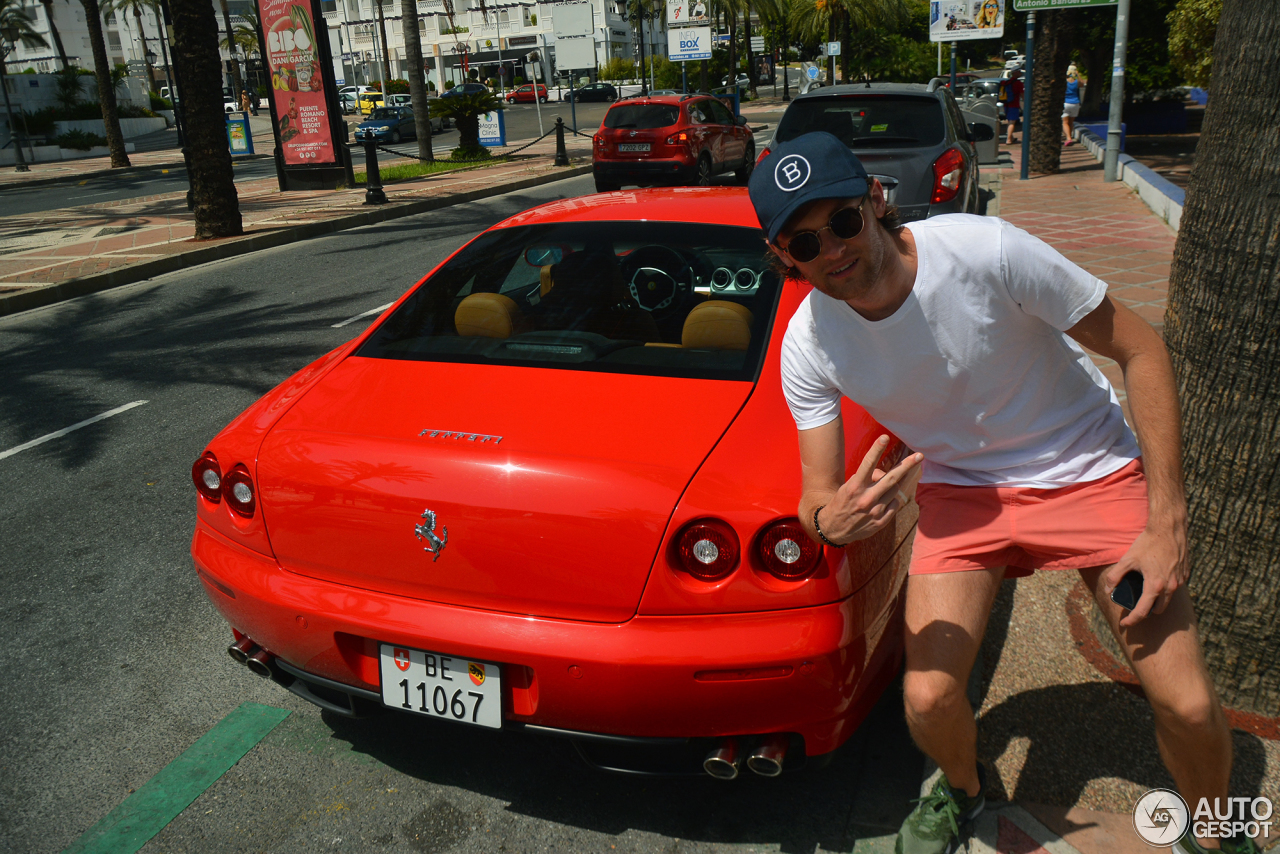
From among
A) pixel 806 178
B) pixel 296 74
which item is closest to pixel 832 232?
pixel 806 178

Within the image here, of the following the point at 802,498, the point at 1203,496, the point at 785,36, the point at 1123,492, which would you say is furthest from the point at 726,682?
the point at 785,36

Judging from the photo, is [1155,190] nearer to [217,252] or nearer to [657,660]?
[217,252]

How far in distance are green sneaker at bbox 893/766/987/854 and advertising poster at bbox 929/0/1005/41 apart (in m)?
21.0

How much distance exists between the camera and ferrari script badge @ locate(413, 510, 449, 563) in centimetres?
229

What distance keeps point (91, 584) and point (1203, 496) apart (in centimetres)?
401

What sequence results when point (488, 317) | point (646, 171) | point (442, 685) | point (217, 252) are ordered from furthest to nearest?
point (646, 171), point (217, 252), point (488, 317), point (442, 685)

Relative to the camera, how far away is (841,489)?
1.98 meters

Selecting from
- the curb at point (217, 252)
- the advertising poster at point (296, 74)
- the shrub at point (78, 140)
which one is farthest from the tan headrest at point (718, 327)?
the shrub at point (78, 140)

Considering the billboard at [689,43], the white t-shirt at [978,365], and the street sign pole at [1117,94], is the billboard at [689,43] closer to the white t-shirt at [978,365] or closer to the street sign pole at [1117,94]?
the street sign pole at [1117,94]

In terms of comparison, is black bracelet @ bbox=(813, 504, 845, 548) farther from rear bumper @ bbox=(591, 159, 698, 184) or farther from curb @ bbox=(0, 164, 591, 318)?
rear bumper @ bbox=(591, 159, 698, 184)

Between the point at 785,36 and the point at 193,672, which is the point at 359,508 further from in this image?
the point at 785,36

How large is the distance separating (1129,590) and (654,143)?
17.3 metres

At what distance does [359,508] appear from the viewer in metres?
2.38

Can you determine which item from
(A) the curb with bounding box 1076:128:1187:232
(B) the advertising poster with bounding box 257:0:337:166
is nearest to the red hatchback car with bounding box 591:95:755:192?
(B) the advertising poster with bounding box 257:0:337:166
